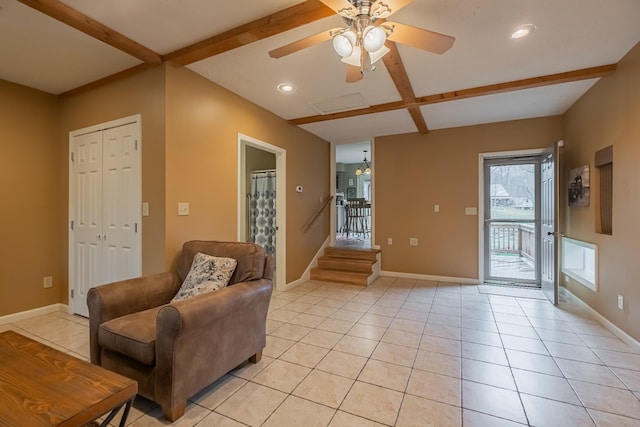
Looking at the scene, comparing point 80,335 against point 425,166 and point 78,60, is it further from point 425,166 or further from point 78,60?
point 425,166

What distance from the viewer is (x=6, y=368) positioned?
1.30 m

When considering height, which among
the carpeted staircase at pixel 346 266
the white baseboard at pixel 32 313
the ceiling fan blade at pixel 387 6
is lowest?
the white baseboard at pixel 32 313

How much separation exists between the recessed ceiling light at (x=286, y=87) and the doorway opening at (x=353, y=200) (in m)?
2.49

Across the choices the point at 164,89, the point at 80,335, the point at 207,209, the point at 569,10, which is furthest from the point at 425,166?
the point at 80,335

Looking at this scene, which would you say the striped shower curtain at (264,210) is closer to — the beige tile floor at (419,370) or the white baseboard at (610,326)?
the beige tile floor at (419,370)

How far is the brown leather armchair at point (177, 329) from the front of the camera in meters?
1.58

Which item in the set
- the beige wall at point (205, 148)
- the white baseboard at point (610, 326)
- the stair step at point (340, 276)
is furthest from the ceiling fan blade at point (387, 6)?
the stair step at point (340, 276)

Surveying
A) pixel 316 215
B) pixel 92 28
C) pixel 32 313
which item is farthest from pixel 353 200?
pixel 32 313

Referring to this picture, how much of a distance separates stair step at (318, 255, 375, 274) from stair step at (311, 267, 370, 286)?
9cm

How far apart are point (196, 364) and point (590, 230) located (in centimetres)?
411

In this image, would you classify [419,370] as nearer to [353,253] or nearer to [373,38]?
[373,38]

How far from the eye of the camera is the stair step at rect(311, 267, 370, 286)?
15.0 ft

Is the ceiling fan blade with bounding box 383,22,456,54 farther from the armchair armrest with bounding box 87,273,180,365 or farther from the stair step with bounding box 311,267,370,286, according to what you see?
the stair step with bounding box 311,267,370,286

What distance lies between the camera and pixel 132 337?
168 centimetres
